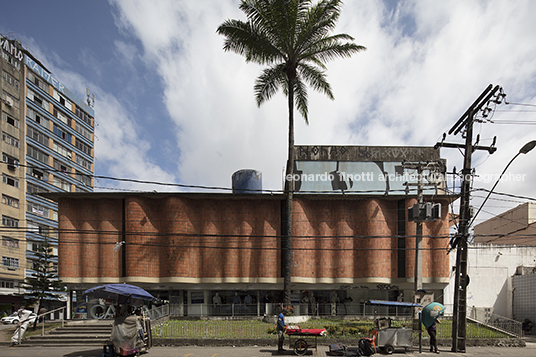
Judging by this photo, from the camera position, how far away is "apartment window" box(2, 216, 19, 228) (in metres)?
52.4

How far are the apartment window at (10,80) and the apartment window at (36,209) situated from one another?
54.1 ft

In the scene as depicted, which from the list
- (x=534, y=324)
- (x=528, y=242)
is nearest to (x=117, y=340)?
(x=534, y=324)

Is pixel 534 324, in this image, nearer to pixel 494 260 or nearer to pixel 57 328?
pixel 494 260

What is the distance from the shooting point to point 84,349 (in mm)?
18234

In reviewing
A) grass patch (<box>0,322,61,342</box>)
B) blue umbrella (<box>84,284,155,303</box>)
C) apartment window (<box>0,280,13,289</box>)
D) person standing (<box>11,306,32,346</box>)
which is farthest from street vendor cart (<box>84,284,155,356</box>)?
apartment window (<box>0,280,13,289</box>)

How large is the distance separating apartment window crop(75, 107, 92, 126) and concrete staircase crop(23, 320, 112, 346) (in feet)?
182

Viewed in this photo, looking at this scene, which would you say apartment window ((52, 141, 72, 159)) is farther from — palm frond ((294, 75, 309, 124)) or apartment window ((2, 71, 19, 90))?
palm frond ((294, 75, 309, 124))

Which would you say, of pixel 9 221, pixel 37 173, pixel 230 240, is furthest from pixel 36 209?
pixel 230 240

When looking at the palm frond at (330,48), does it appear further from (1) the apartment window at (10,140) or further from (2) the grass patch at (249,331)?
(1) the apartment window at (10,140)

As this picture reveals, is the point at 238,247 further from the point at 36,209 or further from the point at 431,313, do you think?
the point at 36,209

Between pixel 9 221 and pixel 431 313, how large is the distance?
5456 centimetres

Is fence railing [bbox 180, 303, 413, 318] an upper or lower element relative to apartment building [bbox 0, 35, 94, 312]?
lower

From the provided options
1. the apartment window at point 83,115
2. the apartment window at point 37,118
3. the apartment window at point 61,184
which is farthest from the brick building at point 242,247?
the apartment window at point 83,115

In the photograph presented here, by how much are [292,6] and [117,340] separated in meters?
18.8
